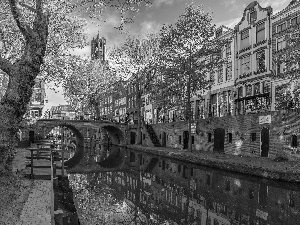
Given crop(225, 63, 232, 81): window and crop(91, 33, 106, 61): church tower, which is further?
crop(91, 33, 106, 61): church tower

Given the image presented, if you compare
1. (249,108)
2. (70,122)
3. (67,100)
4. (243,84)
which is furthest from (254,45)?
(67,100)

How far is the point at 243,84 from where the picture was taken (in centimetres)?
3086

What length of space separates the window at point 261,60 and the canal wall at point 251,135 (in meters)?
6.82

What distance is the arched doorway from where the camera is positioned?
27795 mm

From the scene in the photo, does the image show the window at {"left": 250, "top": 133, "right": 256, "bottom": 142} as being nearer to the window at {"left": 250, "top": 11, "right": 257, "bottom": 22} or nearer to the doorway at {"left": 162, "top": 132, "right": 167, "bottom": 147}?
the window at {"left": 250, "top": 11, "right": 257, "bottom": 22}

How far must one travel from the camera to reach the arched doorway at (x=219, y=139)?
27795 mm

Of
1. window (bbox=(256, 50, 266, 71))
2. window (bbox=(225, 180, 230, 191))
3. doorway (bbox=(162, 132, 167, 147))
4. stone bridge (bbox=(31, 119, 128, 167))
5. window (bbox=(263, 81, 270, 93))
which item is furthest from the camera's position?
stone bridge (bbox=(31, 119, 128, 167))

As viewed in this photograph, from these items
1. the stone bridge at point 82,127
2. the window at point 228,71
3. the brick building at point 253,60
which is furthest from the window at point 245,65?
the stone bridge at point 82,127

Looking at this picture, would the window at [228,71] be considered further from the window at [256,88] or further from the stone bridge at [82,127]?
the stone bridge at [82,127]

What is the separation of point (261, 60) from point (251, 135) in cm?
931

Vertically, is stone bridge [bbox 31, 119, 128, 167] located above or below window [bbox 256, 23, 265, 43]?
below

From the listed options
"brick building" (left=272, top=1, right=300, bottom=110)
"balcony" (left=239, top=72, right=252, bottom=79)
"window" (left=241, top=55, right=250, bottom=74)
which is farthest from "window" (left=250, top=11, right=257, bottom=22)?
"balcony" (left=239, top=72, right=252, bottom=79)

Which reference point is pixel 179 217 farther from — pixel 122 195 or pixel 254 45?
pixel 254 45

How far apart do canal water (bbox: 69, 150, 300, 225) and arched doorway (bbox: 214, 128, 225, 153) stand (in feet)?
26.3
